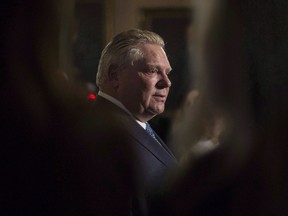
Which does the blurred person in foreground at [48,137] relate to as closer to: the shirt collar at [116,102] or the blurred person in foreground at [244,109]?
the shirt collar at [116,102]

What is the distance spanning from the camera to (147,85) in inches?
36.9

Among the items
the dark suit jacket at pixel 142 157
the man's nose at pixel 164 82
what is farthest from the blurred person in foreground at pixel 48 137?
the man's nose at pixel 164 82

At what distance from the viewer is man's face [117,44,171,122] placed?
3.07 feet

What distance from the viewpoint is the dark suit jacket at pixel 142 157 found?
0.92 meters

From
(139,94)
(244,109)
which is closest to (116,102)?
(139,94)

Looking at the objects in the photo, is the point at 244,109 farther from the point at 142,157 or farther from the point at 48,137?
the point at 48,137

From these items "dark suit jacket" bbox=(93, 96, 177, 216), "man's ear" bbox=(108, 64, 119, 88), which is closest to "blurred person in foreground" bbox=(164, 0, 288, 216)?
"dark suit jacket" bbox=(93, 96, 177, 216)

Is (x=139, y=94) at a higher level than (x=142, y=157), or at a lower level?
higher

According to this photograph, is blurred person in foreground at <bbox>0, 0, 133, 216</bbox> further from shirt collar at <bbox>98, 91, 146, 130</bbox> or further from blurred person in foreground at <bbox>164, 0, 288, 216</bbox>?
blurred person in foreground at <bbox>164, 0, 288, 216</bbox>

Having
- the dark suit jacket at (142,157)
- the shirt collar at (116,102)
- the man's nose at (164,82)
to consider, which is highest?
the man's nose at (164,82)

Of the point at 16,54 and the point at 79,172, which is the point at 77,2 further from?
the point at 79,172

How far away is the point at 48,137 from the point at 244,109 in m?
0.39

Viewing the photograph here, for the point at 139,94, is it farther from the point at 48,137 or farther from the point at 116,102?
the point at 48,137

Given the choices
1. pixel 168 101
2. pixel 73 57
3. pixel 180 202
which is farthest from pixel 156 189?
pixel 73 57
